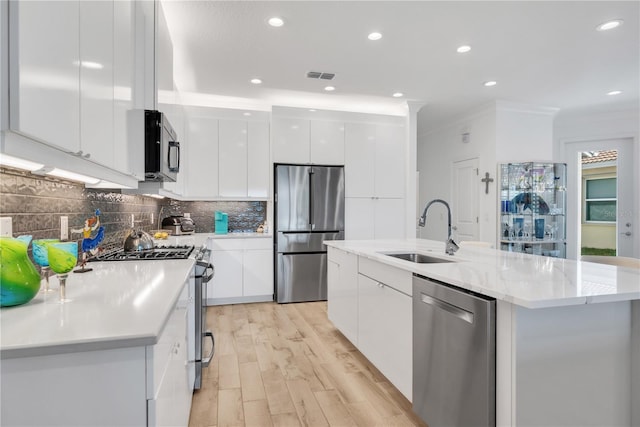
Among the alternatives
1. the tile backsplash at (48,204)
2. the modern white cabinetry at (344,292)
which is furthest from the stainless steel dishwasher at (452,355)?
the tile backsplash at (48,204)

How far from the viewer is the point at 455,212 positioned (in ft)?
19.6

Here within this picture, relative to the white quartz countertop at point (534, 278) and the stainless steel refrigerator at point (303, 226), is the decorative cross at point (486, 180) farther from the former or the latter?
the white quartz countertop at point (534, 278)

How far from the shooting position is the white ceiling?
2695mm

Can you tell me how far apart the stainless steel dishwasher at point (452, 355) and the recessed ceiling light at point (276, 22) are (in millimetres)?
2272

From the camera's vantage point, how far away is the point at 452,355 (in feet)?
5.31

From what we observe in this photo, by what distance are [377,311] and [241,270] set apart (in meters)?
2.59

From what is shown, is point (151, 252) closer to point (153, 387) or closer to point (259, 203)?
point (153, 387)

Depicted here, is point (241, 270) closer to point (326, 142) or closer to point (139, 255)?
point (326, 142)

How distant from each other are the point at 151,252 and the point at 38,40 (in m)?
1.62

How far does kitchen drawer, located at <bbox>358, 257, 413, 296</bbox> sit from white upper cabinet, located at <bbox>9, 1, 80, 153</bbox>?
1.71 meters

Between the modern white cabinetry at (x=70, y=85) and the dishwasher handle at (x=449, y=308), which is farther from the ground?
the modern white cabinetry at (x=70, y=85)

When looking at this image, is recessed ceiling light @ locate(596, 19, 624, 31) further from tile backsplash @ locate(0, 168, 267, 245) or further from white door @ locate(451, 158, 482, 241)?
tile backsplash @ locate(0, 168, 267, 245)

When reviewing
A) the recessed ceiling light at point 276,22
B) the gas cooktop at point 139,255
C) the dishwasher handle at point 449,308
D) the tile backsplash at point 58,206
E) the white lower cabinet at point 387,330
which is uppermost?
the recessed ceiling light at point 276,22

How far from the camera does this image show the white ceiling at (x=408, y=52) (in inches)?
106
